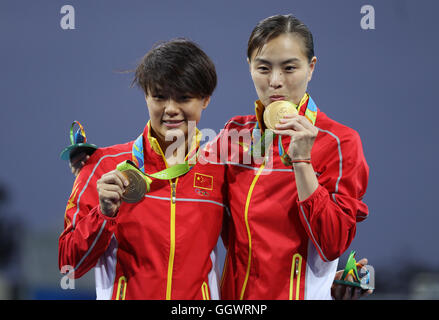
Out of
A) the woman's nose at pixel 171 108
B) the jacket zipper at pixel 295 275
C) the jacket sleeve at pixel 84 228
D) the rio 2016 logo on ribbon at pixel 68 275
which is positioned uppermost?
the woman's nose at pixel 171 108

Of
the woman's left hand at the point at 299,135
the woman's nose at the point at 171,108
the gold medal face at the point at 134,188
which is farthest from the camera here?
the woman's nose at the point at 171,108

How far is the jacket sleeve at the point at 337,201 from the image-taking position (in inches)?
65.8

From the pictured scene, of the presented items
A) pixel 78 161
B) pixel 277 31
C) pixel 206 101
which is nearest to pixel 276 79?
pixel 277 31

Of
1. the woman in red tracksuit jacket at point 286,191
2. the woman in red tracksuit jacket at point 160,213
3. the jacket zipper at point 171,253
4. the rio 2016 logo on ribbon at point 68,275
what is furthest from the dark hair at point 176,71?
the rio 2016 logo on ribbon at point 68,275

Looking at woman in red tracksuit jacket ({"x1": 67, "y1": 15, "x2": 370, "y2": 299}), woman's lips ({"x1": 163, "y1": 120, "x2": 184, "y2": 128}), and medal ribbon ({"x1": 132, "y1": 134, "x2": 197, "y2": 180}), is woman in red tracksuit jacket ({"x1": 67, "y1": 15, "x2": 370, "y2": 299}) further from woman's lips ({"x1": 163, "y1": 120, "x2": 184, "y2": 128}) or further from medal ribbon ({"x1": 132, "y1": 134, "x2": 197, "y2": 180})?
woman's lips ({"x1": 163, "y1": 120, "x2": 184, "y2": 128})

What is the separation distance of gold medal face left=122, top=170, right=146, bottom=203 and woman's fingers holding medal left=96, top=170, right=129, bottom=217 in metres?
0.03

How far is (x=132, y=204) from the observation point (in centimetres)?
187

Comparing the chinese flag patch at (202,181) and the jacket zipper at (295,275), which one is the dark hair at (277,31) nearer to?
the chinese flag patch at (202,181)

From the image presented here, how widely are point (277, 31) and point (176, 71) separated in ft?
1.31

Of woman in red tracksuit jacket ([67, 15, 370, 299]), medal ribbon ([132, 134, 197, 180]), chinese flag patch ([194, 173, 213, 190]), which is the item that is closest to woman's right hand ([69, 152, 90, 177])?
medal ribbon ([132, 134, 197, 180])

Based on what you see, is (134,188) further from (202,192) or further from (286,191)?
(286,191)

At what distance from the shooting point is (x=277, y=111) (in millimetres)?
1764
